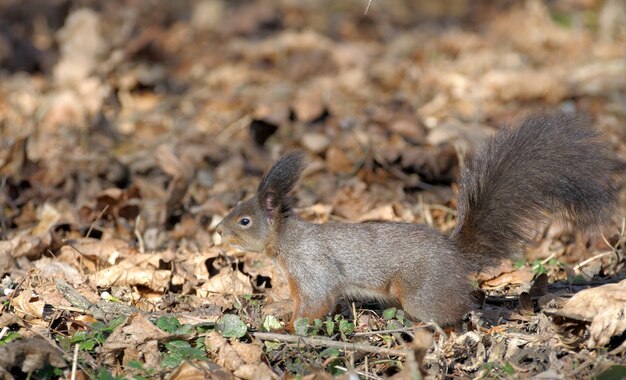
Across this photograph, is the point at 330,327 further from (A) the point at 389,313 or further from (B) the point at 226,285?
(B) the point at 226,285

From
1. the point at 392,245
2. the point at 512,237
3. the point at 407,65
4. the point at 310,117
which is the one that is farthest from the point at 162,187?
the point at 407,65

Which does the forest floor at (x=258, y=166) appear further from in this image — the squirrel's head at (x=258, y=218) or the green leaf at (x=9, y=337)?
the squirrel's head at (x=258, y=218)

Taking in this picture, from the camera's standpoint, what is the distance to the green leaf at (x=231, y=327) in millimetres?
3480

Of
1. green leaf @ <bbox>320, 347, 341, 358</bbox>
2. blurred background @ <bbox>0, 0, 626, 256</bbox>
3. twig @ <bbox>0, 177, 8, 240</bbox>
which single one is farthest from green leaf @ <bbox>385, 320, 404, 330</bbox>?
twig @ <bbox>0, 177, 8, 240</bbox>

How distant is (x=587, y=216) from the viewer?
11.4 ft

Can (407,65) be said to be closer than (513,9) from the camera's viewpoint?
Yes

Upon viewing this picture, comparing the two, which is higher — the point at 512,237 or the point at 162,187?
the point at 512,237

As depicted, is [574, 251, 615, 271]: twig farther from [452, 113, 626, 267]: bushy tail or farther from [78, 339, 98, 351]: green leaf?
[78, 339, 98, 351]: green leaf

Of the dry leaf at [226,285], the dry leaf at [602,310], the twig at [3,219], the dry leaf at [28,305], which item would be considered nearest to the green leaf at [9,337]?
the dry leaf at [28,305]

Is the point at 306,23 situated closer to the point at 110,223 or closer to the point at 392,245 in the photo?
the point at 110,223

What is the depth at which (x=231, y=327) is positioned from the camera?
351 centimetres

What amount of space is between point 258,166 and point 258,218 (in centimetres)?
220

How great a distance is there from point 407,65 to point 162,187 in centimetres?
388

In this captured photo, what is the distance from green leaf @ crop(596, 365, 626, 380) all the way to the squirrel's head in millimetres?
1770
